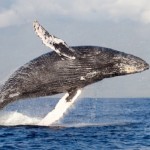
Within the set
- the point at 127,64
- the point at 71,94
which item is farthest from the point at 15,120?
the point at 127,64

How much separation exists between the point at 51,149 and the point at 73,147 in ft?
3.06

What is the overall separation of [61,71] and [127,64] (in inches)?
114

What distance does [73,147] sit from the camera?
17422 millimetres

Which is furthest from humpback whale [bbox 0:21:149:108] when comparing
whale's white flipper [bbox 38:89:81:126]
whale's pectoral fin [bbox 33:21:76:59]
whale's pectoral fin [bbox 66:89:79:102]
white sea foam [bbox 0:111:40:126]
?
white sea foam [bbox 0:111:40:126]

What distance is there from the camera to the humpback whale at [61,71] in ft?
68.2

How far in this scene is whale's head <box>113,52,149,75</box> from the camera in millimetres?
21375

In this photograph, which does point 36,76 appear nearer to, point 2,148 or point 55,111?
point 55,111

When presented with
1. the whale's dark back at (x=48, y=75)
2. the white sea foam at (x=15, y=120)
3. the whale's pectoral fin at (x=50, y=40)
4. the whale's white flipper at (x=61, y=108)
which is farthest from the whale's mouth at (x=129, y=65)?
the white sea foam at (x=15, y=120)

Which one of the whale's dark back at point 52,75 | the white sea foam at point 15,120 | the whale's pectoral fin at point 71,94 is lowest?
the white sea foam at point 15,120

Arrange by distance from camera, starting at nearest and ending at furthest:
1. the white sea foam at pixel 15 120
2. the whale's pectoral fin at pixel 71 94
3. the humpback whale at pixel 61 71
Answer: the humpback whale at pixel 61 71, the whale's pectoral fin at pixel 71 94, the white sea foam at pixel 15 120

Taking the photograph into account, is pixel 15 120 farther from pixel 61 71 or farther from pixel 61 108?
pixel 61 71

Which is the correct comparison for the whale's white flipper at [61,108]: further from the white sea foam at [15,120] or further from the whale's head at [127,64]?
the white sea foam at [15,120]

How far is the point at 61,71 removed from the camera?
68.2ft

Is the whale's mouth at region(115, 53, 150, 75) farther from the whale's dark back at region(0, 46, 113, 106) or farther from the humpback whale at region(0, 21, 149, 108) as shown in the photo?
the whale's dark back at region(0, 46, 113, 106)
